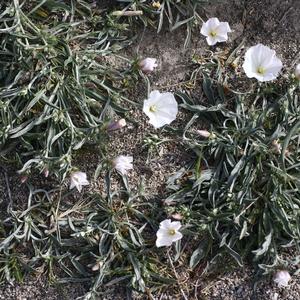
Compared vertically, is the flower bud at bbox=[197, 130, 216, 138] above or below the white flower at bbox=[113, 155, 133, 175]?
above

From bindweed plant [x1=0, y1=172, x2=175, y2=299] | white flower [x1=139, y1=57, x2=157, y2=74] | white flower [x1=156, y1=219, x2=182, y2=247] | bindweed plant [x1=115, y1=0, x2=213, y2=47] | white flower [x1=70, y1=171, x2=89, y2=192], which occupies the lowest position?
bindweed plant [x1=0, y1=172, x2=175, y2=299]

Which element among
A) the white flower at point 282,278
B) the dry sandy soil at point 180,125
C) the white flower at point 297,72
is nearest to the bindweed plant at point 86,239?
the dry sandy soil at point 180,125

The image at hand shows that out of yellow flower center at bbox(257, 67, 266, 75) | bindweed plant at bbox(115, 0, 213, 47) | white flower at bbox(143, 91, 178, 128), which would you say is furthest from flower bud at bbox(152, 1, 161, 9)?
yellow flower center at bbox(257, 67, 266, 75)

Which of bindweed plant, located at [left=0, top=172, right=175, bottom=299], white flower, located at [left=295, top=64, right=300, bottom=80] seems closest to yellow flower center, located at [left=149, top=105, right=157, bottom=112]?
bindweed plant, located at [left=0, top=172, right=175, bottom=299]

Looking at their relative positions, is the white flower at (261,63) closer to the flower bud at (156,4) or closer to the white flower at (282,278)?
the flower bud at (156,4)

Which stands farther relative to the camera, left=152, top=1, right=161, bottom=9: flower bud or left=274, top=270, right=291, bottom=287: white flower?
left=152, top=1, right=161, bottom=9: flower bud

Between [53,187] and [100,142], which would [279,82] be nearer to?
[100,142]

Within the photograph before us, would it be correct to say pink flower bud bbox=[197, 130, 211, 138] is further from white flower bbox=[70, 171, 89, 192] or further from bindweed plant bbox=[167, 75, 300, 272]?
white flower bbox=[70, 171, 89, 192]
